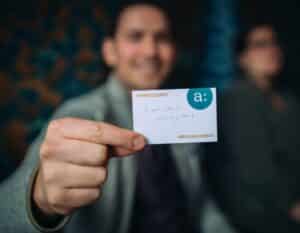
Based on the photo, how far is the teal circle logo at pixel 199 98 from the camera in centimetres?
30

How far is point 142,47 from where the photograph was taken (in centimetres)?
A: 48

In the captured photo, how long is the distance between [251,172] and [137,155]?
0.27 metres

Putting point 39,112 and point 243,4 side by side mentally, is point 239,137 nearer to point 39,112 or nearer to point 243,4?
point 243,4

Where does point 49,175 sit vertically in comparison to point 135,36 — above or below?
below

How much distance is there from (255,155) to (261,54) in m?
0.22

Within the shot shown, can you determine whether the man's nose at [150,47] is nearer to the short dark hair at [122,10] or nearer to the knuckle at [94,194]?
the short dark hair at [122,10]

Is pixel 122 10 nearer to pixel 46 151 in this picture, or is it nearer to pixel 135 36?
pixel 135 36

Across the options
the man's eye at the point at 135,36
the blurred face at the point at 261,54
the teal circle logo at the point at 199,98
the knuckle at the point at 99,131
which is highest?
the man's eye at the point at 135,36

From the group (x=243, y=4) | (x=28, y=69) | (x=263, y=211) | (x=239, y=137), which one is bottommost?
(x=263, y=211)

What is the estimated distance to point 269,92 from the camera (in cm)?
58

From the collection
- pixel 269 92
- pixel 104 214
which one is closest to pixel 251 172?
pixel 269 92

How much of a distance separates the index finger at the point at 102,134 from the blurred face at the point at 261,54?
0.36m

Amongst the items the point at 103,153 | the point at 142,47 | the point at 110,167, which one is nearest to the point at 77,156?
the point at 103,153

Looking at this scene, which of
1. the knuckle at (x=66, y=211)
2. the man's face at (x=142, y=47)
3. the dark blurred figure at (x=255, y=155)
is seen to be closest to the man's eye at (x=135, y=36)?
the man's face at (x=142, y=47)
